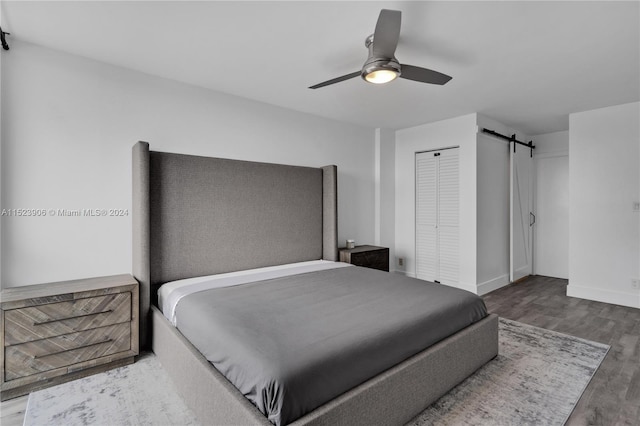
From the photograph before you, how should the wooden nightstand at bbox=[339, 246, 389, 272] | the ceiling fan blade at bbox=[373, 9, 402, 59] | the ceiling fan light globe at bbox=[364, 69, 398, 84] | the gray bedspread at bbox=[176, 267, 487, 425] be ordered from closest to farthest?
the gray bedspread at bbox=[176, 267, 487, 425] < the ceiling fan blade at bbox=[373, 9, 402, 59] < the ceiling fan light globe at bbox=[364, 69, 398, 84] < the wooden nightstand at bbox=[339, 246, 389, 272]

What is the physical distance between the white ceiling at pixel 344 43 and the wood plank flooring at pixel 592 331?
2.52 meters

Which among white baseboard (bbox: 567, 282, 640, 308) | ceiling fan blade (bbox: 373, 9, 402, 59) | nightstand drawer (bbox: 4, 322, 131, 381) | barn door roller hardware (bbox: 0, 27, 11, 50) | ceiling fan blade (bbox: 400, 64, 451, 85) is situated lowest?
white baseboard (bbox: 567, 282, 640, 308)

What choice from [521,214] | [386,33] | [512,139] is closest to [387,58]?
[386,33]

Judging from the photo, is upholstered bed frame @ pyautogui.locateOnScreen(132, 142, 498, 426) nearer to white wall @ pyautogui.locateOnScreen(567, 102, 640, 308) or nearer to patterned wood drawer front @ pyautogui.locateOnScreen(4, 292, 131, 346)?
patterned wood drawer front @ pyautogui.locateOnScreen(4, 292, 131, 346)

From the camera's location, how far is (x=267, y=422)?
4.19 feet

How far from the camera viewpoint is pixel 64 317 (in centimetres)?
213

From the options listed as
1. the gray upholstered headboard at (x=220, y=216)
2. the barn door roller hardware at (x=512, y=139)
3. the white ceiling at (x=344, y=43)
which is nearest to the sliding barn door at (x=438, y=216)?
the barn door roller hardware at (x=512, y=139)

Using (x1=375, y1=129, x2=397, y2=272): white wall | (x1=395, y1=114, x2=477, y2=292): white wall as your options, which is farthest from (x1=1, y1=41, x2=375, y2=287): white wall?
(x1=395, y1=114, x2=477, y2=292): white wall

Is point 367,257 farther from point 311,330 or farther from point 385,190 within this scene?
point 311,330

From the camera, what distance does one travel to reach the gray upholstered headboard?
8.82 feet

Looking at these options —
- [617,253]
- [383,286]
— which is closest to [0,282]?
[383,286]

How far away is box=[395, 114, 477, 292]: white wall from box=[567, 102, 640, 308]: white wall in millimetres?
1429

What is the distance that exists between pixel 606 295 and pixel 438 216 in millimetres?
2299

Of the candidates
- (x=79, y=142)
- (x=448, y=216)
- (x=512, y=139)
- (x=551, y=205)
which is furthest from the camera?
(x=551, y=205)
